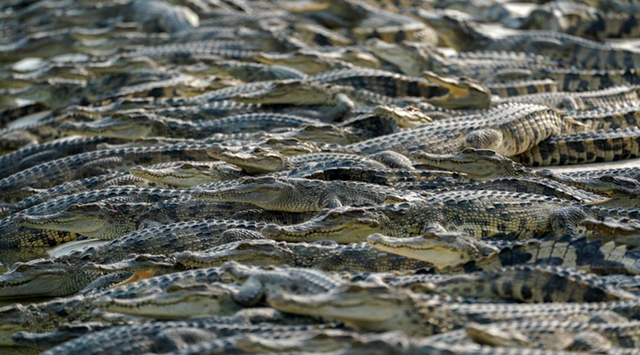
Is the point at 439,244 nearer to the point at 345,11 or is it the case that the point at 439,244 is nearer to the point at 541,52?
the point at 541,52

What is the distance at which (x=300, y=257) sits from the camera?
4625mm

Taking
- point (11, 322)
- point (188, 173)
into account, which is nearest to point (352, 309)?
point (11, 322)

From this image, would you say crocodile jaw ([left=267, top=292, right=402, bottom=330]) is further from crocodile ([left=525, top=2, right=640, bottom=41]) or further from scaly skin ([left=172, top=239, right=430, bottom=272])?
crocodile ([left=525, top=2, right=640, bottom=41])

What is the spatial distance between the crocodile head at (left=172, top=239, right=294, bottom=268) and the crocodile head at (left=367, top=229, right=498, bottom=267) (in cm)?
42

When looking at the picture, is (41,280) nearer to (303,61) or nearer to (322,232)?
(322,232)

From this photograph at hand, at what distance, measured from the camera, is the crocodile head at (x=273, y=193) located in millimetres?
5477

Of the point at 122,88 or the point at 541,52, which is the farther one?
the point at 541,52

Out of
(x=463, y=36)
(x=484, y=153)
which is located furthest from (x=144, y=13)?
(x=484, y=153)

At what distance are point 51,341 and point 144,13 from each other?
10.4 meters

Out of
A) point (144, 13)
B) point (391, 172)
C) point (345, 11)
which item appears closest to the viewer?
point (391, 172)

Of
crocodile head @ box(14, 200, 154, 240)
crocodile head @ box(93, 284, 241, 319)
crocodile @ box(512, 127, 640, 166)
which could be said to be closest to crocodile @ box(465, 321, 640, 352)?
crocodile head @ box(93, 284, 241, 319)

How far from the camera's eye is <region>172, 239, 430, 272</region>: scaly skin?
181 inches

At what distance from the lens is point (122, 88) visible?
376 inches

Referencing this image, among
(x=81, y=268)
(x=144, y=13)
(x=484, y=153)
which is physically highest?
(x=484, y=153)
